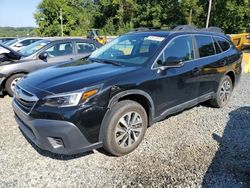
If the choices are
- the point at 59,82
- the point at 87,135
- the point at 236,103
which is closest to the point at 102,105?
the point at 87,135

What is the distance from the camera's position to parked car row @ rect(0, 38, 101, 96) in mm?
6832

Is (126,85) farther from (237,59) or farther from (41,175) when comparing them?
(237,59)

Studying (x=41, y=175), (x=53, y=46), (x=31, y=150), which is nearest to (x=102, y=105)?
(x=41, y=175)

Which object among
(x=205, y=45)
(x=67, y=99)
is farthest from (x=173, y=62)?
(x=67, y=99)

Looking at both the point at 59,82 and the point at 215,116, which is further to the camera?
the point at 215,116

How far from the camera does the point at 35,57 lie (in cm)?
721

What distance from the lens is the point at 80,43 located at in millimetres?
8109

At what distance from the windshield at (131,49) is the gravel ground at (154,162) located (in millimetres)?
1294

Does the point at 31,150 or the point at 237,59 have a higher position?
the point at 237,59

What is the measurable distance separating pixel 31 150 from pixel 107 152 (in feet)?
3.80

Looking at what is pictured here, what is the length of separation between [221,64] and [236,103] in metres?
1.27

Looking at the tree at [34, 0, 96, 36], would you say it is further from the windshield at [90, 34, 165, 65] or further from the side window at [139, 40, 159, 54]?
the side window at [139, 40, 159, 54]

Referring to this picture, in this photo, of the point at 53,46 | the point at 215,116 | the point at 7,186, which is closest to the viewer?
the point at 7,186

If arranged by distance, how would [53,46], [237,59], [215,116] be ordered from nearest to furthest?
1. [215,116]
2. [237,59]
3. [53,46]
